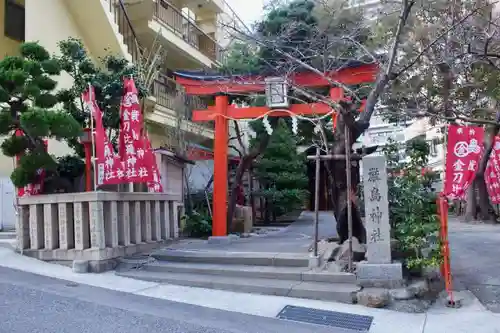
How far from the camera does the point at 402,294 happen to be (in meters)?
6.50

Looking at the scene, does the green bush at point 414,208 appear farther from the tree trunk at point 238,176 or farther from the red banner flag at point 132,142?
the tree trunk at point 238,176

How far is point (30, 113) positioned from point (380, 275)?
6.21 metres

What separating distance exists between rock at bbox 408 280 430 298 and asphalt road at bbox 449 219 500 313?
2.65 ft

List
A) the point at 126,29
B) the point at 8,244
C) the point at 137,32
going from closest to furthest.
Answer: the point at 8,244 → the point at 126,29 → the point at 137,32

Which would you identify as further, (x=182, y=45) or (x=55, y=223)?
(x=182, y=45)

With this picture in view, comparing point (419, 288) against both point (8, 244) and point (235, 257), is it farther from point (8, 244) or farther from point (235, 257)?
point (8, 244)

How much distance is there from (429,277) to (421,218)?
0.96 metres

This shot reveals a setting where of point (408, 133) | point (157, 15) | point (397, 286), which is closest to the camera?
point (397, 286)

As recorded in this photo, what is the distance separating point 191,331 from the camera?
512 cm

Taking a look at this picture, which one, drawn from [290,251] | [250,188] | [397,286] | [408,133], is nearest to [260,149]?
[250,188]

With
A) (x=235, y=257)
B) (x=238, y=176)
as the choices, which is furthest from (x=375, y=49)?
(x=235, y=257)

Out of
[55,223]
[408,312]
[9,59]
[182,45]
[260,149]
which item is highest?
[182,45]

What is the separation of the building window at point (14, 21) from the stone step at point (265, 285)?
361 inches

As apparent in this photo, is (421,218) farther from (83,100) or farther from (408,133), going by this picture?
(408,133)
